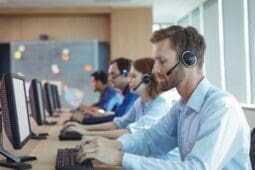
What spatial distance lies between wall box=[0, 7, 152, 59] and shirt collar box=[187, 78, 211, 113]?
5.30m

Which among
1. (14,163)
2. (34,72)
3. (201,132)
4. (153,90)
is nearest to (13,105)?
(14,163)

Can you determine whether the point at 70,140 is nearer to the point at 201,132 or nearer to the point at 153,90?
the point at 153,90

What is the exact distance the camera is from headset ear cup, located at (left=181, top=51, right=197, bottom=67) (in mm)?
1434

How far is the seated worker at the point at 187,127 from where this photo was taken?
4.01 ft

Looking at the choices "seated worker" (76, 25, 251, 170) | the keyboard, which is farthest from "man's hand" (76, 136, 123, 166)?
the keyboard

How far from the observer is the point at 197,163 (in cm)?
118

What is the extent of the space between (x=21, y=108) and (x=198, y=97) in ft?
2.46

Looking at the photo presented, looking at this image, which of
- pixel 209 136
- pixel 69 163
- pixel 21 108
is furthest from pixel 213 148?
pixel 21 108

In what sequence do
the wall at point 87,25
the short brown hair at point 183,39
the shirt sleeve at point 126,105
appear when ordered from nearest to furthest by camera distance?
the short brown hair at point 183,39 < the shirt sleeve at point 126,105 < the wall at point 87,25

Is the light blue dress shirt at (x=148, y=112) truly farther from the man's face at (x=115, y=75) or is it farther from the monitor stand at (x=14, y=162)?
the man's face at (x=115, y=75)

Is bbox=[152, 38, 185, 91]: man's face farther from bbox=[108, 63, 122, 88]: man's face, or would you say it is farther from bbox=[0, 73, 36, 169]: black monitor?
bbox=[108, 63, 122, 88]: man's face

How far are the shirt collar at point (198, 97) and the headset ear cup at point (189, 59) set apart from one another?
0.09m

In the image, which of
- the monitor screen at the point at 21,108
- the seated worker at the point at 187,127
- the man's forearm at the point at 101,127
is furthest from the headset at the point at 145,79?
the monitor screen at the point at 21,108

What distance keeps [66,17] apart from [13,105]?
5689 mm
